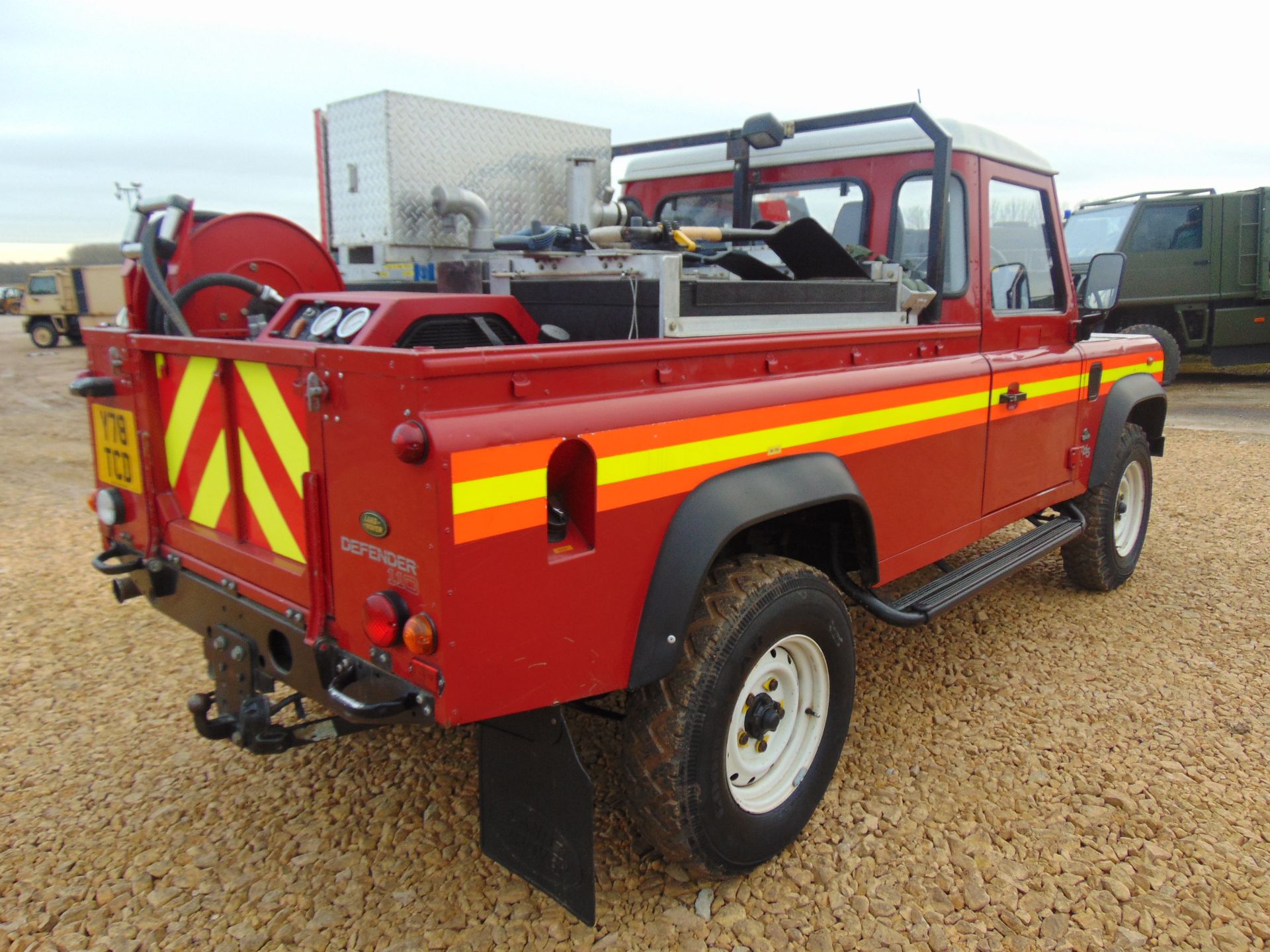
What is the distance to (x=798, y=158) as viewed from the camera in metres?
4.24

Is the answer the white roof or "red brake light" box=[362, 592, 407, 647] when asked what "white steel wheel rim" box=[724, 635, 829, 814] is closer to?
"red brake light" box=[362, 592, 407, 647]

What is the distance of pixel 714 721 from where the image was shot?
2416mm

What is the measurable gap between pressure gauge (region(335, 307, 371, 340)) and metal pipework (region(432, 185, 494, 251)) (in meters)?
1.29

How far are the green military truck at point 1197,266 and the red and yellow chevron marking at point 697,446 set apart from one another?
10.3 m

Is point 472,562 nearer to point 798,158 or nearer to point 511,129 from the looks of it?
point 511,129

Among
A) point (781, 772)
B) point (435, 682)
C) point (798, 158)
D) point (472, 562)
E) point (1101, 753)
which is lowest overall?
point (1101, 753)

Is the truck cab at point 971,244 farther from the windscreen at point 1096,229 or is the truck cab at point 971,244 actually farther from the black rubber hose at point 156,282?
the windscreen at point 1096,229

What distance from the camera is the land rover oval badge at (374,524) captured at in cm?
199

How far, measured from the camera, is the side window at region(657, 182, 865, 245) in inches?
161

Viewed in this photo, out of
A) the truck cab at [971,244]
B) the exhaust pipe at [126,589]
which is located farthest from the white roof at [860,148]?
the exhaust pipe at [126,589]

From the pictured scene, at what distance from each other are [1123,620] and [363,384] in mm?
4164

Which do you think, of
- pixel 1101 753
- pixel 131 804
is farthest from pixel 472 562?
pixel 1101 753

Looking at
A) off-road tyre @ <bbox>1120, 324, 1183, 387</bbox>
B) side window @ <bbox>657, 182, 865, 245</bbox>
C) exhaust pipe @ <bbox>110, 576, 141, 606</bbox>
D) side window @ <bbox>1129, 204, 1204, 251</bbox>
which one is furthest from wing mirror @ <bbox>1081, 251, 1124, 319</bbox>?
side window @ <bbox>1129, 204, 1204, 251</bbox>

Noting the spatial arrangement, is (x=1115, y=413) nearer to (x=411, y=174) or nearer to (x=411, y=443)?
(x=411, y=174)
